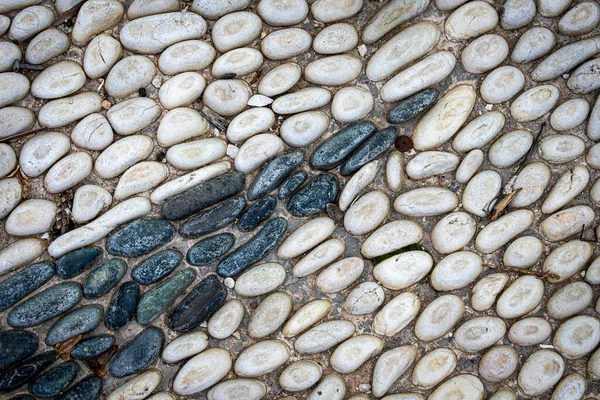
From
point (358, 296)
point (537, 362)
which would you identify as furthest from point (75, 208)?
point (537, 362)

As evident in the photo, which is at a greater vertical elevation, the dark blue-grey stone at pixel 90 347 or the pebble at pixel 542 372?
the dark blue-grey stone at pixel 90 347

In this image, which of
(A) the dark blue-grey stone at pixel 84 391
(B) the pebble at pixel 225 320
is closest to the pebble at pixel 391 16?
(B) the pebble at pixel 225 320

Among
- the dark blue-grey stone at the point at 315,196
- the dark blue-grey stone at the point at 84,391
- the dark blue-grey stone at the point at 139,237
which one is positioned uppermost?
the dark blue-grey stone at the point at 315,196

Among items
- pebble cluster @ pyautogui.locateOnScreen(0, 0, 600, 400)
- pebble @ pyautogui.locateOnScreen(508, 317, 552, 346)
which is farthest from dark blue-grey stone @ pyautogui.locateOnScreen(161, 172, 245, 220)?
pebble @ pyautogui.locateOnScreen(508, 317, 552, 346)

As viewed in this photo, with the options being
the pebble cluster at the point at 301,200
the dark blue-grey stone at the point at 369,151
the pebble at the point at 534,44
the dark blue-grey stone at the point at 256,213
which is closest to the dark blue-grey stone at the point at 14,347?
the pebble cluster at the point at 301,200

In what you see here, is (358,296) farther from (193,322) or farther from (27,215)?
(27,215)

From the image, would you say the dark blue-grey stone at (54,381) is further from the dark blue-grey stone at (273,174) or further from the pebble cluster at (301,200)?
the dark blue-grey stone at (273,174)

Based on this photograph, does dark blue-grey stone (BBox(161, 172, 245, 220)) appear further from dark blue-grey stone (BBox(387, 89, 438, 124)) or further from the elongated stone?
dark blue-grey stone (BBox(387, 89, 438, 124))
